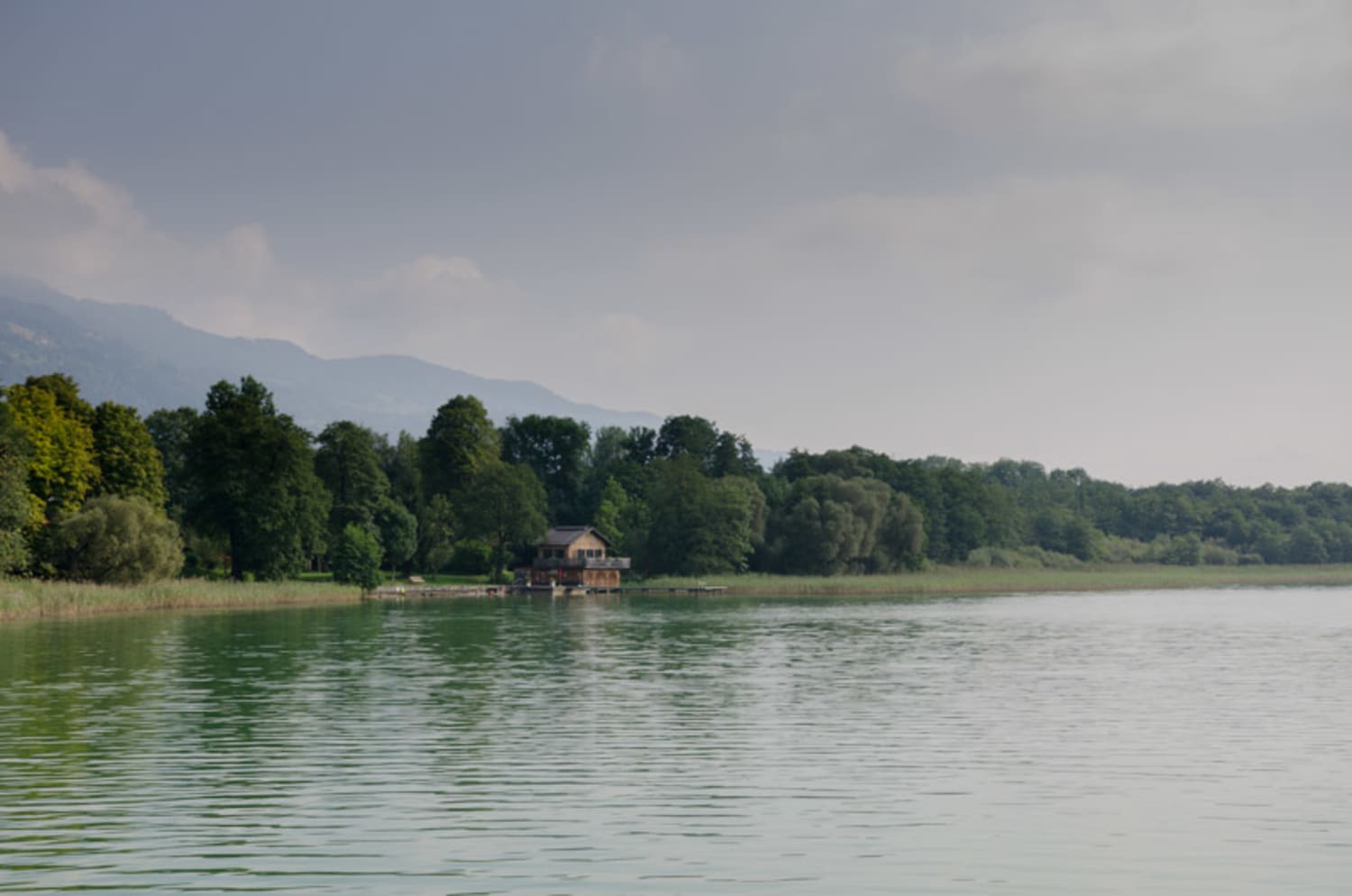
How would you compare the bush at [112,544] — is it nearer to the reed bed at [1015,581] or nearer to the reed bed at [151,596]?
the reed bed at [151,596]

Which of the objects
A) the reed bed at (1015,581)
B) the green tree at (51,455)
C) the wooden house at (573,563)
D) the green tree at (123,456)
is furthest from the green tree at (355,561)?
the reed bed at (1015,581)

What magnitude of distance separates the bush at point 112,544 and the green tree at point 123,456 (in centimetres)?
822

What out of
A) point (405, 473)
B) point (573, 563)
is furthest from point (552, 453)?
point (573, 563)

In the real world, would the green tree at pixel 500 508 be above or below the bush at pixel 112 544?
above

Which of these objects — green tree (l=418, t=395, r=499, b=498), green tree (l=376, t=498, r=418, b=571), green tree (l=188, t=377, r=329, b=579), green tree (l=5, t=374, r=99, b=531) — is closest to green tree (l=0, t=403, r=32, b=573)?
green tree (l=5, t=374, r=99, b=531)

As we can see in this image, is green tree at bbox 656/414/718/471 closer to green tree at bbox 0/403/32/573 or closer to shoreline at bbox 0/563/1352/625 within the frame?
shoreline at bbox 0/563/1352/625

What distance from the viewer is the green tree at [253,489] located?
93000 mm

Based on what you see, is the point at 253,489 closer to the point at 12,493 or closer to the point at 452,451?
the point at 12,493

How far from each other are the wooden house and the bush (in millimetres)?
53144

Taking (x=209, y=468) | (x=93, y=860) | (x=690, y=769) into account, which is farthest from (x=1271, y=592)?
(x=93, y=860)

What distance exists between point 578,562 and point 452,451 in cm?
1996

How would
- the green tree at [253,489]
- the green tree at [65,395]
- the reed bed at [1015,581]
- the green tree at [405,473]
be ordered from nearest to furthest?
the green tree at [65,395], the green tree at [253,489], the reed bed at [1015,581], the green tree at [405,473]

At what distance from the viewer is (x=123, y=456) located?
8506cm

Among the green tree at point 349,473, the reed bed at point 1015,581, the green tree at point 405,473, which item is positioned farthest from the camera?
the green tree at point 405,473
